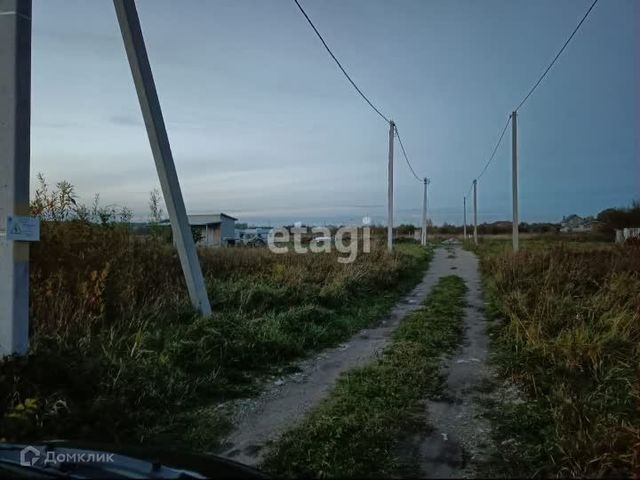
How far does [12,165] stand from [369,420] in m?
4.03

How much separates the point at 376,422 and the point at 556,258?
10.8 metres

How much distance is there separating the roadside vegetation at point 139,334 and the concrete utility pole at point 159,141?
45cm

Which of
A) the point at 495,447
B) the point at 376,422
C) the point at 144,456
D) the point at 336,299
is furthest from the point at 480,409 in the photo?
the point at 336,299

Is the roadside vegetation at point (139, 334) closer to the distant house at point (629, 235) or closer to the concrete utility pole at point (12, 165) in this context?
the concrete utility pole at point (12, 165)

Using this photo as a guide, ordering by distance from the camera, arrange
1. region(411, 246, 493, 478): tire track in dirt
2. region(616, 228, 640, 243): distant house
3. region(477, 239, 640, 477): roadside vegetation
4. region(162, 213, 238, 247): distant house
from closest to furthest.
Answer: region(477, 239, 640, 477): roadside vegetation, region(411, 246, 493, 478): tire track in dirt, region(616, 228, 640, 243): distant house, region(162, 213, 238, 247): distant house

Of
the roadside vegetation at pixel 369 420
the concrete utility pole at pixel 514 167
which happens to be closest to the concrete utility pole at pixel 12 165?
the roadside vegetation at pixel 369 420

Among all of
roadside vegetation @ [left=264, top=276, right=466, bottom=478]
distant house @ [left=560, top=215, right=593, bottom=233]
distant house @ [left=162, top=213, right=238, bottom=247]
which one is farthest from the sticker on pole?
distant house @ [left=560, top=215, right=593, bottom=233]

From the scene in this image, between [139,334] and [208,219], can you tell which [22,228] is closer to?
[139,334]

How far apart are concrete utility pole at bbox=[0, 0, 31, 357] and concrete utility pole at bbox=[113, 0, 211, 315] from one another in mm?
2300

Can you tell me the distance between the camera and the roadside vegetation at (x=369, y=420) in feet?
11.8

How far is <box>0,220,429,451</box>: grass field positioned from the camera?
4148 millimetres

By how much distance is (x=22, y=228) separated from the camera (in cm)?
477

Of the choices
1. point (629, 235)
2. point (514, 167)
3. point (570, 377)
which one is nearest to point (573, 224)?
point (629, 235)

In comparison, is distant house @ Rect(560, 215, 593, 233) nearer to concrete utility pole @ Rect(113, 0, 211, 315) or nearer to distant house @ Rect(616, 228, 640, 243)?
distant house @ Rect(616, 228, 640, 243)
